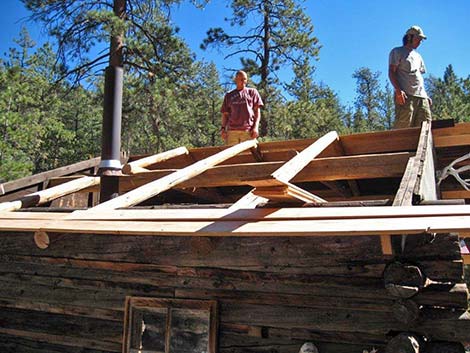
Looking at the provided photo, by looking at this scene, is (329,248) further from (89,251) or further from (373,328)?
(89,251)

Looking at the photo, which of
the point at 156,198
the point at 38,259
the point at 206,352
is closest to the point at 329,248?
the point at 206,352

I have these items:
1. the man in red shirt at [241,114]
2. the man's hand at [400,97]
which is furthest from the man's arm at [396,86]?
the man in red shirt at [241,114]

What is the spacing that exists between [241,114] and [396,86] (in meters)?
2.52

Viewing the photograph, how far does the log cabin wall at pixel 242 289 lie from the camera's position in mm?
2957

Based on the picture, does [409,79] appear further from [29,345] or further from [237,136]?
[29,345]

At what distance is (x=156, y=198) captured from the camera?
6648 mm

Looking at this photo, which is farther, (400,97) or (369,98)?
(369,98)

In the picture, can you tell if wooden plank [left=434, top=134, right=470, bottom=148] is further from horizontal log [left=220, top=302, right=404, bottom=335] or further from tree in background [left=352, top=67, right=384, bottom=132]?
tree in background [left=352, top=67, right=384, bottom=132]

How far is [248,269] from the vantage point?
11.8 ft

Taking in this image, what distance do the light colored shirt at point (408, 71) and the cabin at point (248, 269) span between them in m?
1.69

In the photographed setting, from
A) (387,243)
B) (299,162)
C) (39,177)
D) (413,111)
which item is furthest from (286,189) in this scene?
(413,111)

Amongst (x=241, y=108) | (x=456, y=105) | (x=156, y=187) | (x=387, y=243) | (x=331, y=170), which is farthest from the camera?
(x=456, y=105)

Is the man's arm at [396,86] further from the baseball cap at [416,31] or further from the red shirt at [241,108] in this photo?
the red shirt at [241,108]

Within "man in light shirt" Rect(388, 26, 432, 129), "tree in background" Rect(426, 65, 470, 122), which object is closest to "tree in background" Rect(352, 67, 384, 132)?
"tree in background" Rect(426, 65, 470, 122)
